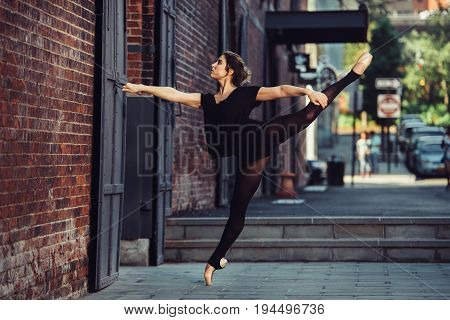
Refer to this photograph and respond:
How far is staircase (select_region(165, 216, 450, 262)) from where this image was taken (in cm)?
1258

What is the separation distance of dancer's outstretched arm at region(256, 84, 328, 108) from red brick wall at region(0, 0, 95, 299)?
1.52m

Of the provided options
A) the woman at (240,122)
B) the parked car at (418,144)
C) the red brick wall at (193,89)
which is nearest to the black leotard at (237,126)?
the woman at (240,122)

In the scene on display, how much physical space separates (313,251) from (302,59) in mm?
15314

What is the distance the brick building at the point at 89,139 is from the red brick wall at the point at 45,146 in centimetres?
1

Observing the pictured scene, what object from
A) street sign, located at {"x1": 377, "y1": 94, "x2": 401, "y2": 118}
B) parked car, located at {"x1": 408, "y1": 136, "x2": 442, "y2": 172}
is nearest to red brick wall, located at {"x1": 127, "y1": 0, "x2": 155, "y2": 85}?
street sign, located at {"x1": 377, "y1": 94, "x2": 401, "y2": 118}

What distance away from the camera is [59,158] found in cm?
870

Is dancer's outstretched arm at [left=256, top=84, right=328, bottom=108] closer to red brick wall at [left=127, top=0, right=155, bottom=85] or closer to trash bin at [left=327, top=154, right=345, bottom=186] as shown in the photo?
red brick wall at [left=127, top=0, right=155, bottom=85]

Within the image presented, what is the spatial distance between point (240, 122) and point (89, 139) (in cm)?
138

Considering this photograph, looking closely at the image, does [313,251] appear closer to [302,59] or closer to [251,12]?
[251,12]

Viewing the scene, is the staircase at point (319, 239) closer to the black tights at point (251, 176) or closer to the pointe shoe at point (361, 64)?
the black tights at point (251, 176)

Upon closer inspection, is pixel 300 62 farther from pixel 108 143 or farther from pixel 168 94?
pixel 168 94

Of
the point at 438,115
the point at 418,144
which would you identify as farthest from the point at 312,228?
A: the point at 438,115

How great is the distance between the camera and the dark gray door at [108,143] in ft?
32.1
